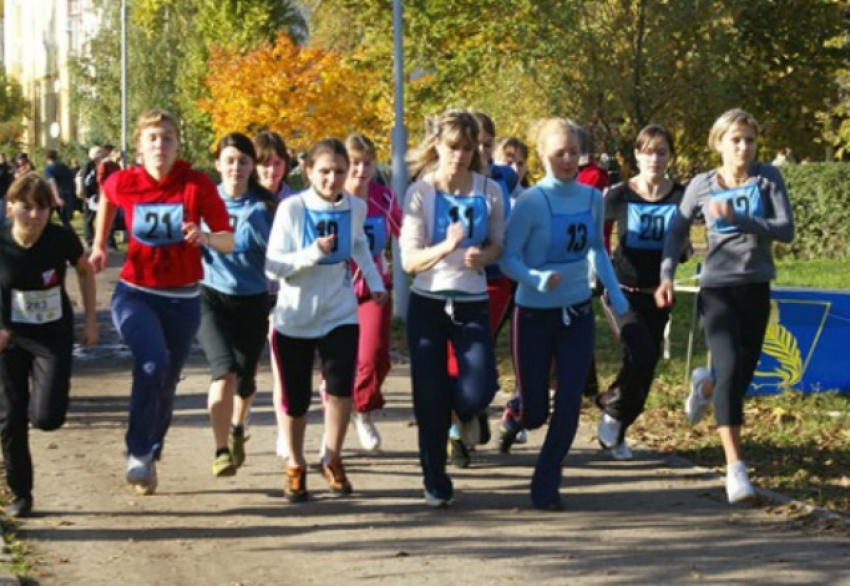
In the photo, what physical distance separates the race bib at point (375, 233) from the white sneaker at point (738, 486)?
2560 millimetres

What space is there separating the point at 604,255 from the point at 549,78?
21955mm

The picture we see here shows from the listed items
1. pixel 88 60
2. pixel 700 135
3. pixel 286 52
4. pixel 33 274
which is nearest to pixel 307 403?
pixel 33 274

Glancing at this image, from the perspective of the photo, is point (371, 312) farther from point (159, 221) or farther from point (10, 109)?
point (10, 109)

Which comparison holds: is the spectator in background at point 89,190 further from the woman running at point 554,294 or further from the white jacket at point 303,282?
the woman running at point 554,294

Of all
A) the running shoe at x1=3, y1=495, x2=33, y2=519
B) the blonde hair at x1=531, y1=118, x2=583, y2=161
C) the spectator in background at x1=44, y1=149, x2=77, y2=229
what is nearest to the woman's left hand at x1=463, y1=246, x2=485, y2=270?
the blonde hair at x1=531, y1=118, x2=583, y2=161

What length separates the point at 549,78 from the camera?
3141 cm

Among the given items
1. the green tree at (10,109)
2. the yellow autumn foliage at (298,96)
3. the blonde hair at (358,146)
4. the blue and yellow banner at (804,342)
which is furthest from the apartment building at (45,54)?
the blonde hair at (358,146)

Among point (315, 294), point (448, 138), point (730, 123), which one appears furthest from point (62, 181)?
point (730, 123)

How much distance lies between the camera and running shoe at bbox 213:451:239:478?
10.2 m

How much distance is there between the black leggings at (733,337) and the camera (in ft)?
31.3

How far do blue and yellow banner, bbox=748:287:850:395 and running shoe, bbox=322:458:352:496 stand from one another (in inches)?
173

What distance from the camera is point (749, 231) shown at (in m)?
9.54

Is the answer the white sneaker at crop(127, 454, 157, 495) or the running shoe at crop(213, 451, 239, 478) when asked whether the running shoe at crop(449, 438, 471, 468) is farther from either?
the white sneaker at crop(127, 454, 157, 495)

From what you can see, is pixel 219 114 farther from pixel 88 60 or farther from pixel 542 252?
pixel 542 252
